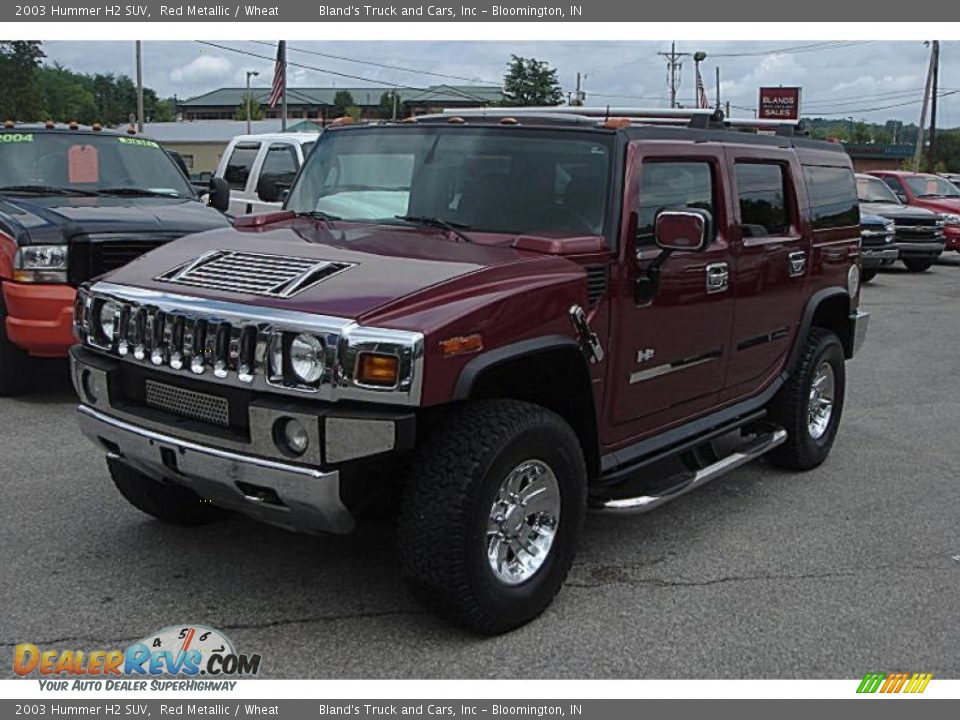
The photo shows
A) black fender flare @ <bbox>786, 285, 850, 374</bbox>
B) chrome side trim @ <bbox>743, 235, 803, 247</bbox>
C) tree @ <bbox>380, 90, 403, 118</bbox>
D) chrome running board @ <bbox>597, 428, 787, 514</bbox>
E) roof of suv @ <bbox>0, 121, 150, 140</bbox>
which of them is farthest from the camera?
roof of suv @ <bbox>0, 121, 150, 140</bbox>

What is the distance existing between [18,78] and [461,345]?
202 feet

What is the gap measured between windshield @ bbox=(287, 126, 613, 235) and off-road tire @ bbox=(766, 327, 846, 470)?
218 cm

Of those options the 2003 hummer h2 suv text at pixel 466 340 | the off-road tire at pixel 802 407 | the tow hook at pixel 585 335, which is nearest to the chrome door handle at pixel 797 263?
the 2003 hummer h2 suv text at pixel 466 340

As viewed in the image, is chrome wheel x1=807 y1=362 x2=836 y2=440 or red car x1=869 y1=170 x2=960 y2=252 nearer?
chrome wheel x1=807 y1=362 x2=836 y2=440

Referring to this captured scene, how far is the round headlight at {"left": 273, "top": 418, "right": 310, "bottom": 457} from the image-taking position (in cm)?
349

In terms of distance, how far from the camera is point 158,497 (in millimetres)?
4730

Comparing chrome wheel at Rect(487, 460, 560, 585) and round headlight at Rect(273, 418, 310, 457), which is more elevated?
Result: round headlight at Rect(273, 418, 310, 457)

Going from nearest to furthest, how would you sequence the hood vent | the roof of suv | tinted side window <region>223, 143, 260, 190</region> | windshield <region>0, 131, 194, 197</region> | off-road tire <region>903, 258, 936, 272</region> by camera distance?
the hood vent → windshield <region>0, 131, 194, 197</region> → the roof of suv → tinted side window <region>223, 143, 260, 190</region> → off-road tire <region>903, 258, 936, 272</region>

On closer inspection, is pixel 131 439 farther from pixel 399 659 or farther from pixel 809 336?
pixel 809 336

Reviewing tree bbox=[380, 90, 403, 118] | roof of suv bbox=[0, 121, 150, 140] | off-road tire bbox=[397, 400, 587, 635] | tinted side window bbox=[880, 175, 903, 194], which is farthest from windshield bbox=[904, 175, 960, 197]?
off-road tire bbox=[397, 400, 587, 635]

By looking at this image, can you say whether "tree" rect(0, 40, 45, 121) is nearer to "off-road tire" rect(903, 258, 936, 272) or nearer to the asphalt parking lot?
"off-road tire" rect(903, 258, 936, 272)

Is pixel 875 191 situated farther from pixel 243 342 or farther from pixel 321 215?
pixel 243 342

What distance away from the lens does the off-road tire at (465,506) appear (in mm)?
3604
